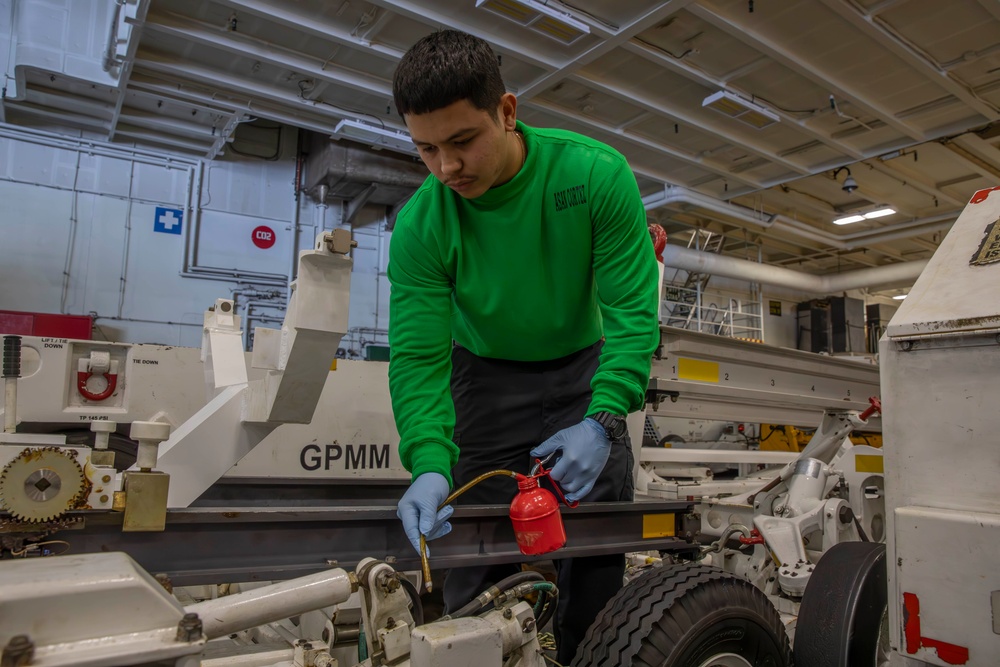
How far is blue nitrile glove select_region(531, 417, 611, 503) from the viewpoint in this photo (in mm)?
1444

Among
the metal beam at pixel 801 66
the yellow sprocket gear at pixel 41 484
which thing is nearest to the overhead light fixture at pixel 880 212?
the metal beam at pixel 801 66

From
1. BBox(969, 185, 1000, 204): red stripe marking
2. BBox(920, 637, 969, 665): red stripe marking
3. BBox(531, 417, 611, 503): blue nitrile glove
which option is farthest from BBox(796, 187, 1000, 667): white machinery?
BBox(531, 417, 611, 503): blue nitrile glove

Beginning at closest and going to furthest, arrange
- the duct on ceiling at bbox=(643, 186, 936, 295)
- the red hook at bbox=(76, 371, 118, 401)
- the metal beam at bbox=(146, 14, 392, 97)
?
the red hook at bbox=(76, 371, 118, 401) → the metal beam at bbox=(146, 14, 392, 97) → the duct on ceiling at bbox=(643, 186, 936, 295)

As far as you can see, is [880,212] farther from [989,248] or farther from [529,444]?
[529,444]

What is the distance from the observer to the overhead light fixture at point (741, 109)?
6645mm

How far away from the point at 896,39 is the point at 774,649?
19.6ft

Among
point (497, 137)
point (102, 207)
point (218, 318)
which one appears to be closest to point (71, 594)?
point (497, 137)

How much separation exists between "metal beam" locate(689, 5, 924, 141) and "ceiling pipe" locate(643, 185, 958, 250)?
245 cm

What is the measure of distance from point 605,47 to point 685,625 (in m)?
5.48

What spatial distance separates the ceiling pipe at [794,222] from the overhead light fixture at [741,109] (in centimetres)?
174

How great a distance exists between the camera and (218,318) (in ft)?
9.04

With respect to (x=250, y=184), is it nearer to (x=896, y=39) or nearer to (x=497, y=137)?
(x=896, y=39)

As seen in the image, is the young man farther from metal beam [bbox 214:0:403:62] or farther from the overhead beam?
the overhead beam

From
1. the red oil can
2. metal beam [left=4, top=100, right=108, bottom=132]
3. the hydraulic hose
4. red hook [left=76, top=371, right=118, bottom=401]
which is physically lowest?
the hydraulic hose
